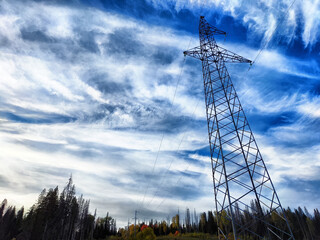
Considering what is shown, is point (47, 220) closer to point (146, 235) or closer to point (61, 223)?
point (61, 223)

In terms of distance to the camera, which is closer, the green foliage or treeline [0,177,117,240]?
the green foliage

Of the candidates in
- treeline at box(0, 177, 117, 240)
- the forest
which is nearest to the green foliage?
the forest

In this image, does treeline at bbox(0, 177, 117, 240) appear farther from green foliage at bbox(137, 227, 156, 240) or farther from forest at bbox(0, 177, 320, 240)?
green foliage at bbox(137, 227, 156, 240)

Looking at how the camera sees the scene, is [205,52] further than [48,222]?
No

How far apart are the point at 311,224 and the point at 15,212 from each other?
11232cm

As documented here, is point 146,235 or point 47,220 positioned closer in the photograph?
point 146,235

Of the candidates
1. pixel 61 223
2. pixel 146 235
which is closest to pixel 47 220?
pixel 61 223

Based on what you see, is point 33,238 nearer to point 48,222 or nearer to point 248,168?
point 48,222

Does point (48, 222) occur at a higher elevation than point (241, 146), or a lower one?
lower

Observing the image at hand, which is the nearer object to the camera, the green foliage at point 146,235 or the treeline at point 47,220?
the green foliage at point 146,235

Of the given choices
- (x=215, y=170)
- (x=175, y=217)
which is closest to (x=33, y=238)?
(x=215, y=170)

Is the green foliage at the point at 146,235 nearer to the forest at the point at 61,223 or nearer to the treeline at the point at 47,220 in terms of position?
the forest at the point at 61,223

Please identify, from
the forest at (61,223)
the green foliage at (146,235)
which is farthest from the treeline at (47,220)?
the green foliage at (146,235)

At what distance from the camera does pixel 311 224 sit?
6812 centimetres
